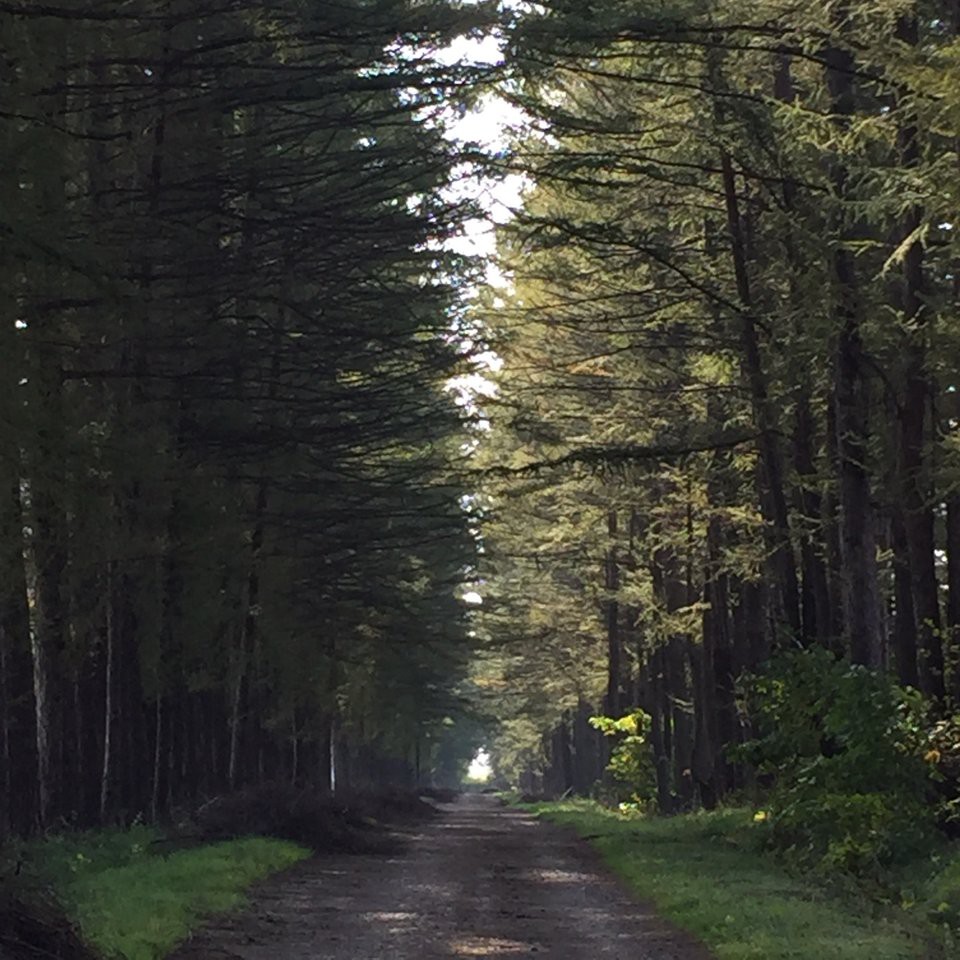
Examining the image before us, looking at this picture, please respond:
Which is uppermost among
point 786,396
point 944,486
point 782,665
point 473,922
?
point 786,396

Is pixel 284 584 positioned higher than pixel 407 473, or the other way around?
pixel 407 473

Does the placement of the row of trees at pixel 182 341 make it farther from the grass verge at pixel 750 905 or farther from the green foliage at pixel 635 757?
the green foliage at pixel 635 757

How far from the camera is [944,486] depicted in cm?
1778

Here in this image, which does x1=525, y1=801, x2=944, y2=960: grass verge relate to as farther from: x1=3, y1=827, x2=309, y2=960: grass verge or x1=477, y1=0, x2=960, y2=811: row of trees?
x1=3, y1=827, x2=309, y2=960: grass verge

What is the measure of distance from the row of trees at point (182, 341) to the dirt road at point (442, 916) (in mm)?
4443

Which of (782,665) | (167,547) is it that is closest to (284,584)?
(167,547)

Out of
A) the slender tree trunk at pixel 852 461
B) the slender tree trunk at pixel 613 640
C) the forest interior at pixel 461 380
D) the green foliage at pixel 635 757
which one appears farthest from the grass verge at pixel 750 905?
the slender tree trunk at pixel 613 640

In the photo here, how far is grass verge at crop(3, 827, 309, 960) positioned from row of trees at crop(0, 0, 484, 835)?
136 centimetres

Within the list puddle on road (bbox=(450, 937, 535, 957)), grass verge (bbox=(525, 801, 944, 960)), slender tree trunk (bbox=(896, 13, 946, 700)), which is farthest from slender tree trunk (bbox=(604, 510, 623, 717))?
puddle on road (bbox=(450, 937, 535, 957))

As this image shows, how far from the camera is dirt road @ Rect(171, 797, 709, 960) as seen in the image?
1220 centimetres

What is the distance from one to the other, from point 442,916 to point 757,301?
38.1 ft

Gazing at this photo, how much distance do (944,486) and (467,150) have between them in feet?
25.4

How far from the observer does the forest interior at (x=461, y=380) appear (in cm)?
1528

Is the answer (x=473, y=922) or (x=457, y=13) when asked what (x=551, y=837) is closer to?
(x=473, y=922)
